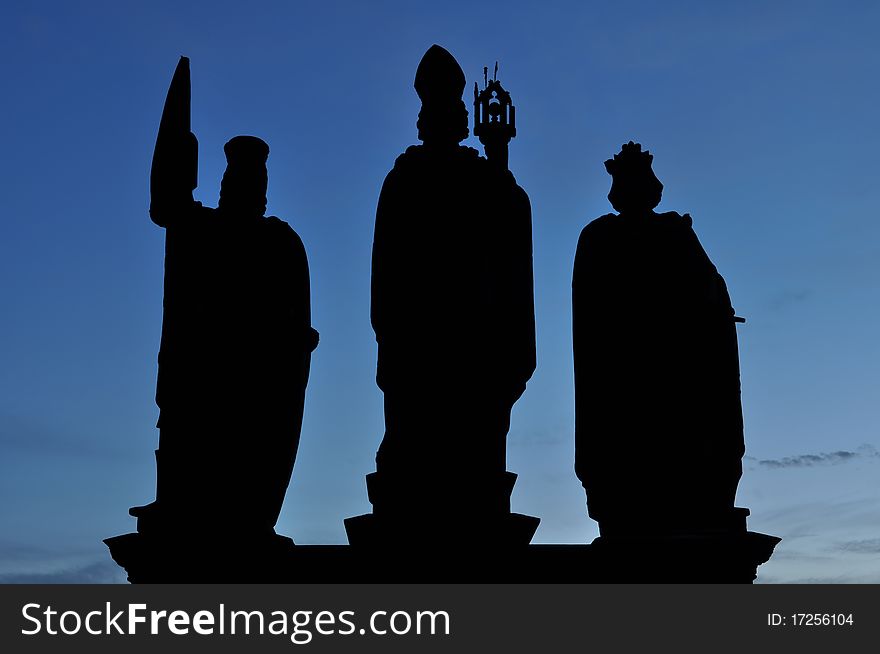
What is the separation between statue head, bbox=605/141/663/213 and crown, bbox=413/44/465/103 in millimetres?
1654

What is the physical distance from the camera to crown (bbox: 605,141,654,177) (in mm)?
12047

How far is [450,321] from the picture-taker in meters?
11.4

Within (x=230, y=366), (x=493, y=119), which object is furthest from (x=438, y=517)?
(x=493, y=119)

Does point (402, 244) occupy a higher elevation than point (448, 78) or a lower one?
lower

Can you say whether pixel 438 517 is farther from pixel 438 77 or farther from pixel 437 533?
pixel 438 77

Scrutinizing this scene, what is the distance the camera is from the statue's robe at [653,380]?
1145cm

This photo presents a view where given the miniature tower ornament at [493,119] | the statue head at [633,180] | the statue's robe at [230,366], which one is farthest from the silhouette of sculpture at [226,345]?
the miniature tower ornament at [493,119]

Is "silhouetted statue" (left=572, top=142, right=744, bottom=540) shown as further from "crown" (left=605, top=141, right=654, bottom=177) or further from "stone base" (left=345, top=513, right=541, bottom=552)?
"stone base" (left=345, top=513, right=541, bottom=552)

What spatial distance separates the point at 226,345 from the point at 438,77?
3.04 metres

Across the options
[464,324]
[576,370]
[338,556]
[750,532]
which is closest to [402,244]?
[464,324]

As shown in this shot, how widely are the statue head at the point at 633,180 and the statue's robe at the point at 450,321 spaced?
3.07 ft

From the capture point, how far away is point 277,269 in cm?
1180

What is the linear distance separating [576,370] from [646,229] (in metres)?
1.46

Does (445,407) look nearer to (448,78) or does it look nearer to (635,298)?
(635,298)
